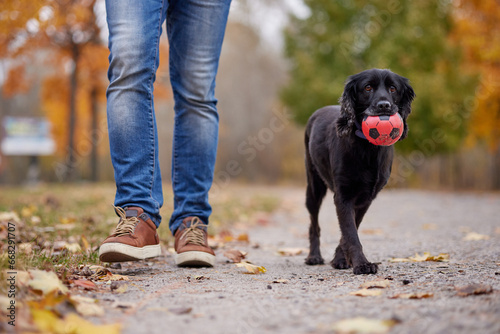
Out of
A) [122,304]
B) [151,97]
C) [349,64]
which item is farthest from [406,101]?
[349,64]

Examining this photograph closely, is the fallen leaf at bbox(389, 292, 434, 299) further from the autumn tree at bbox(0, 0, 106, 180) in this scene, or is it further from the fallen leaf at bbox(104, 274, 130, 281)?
the autumn tree at bbox(0, 0, 106, 180)

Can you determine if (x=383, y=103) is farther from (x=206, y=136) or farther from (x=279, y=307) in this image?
(x=279, y=307)

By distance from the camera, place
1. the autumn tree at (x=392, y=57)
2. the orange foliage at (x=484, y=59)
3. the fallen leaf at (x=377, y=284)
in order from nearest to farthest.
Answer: the fallen leaf at (x=377, y=284) < the orange foliage at (x=484, y=59) < the autumn tree at (x=392, y=57)

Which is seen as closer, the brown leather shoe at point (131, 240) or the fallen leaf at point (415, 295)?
the fallen leaf at point (415, 295)

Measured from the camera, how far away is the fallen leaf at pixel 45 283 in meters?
1.66

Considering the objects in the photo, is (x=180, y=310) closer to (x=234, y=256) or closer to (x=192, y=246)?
(x=192, y=246)

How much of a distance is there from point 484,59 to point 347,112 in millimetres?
14554

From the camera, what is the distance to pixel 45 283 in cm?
168

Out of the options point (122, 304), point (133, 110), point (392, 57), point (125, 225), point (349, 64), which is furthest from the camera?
point (349, 64)

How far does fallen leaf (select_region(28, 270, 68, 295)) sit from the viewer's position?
5.45ft

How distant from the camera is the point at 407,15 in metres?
16.5

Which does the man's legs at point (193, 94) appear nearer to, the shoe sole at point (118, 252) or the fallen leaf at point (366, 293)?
the shoe sole at point (118, 252)

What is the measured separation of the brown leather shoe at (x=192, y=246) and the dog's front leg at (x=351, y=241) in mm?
725

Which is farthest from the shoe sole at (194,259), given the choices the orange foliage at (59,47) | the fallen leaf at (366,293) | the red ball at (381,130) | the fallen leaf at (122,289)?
the orange foliage at (59,47)
